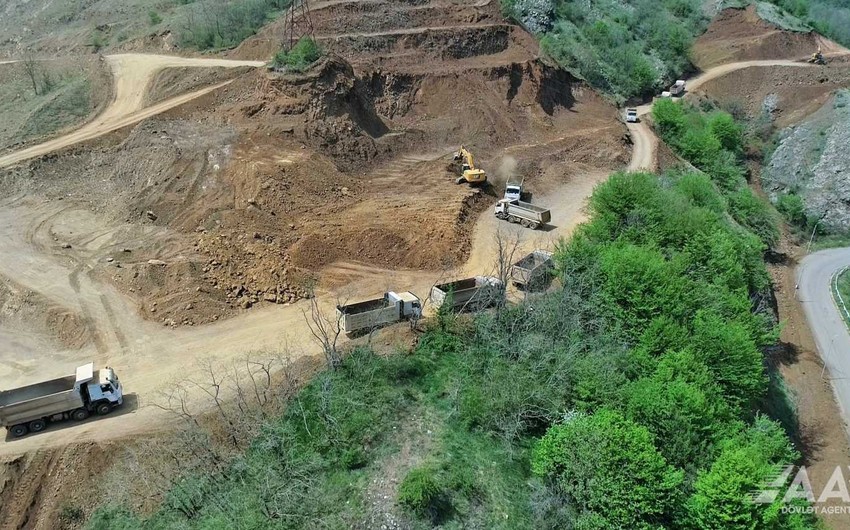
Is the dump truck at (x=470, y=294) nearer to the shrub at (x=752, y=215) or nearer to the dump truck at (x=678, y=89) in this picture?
the shrub at (x=752, y=215)

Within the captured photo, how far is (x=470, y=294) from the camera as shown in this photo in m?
29.5

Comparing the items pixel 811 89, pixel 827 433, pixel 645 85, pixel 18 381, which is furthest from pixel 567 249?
pixel 811 89

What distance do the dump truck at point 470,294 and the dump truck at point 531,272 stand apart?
1505 millimetres

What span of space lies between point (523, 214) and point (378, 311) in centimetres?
1477

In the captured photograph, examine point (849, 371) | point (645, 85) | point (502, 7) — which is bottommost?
point (849, 371)

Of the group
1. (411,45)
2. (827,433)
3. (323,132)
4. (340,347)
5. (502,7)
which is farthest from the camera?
(502,7)

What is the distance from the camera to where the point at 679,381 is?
2464 centimetres

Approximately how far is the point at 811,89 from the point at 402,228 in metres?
60.3

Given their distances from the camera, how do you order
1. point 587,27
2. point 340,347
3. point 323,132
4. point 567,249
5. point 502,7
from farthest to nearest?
1. point 587,27
2. point 502,7
3. point 323,132
4. point 567,249
5. point 340,347

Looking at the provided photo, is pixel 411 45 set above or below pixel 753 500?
above

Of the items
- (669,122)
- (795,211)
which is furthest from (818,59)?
(669,122)

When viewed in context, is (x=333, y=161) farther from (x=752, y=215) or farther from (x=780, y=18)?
(x=780, y=18)

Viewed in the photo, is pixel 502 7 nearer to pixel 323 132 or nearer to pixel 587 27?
pixel 587 27

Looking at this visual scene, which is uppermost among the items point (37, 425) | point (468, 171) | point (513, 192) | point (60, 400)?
point (60, 400)
